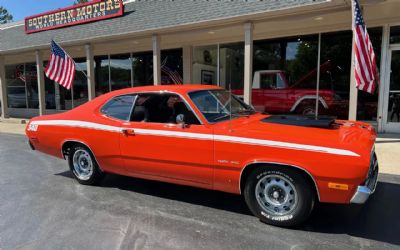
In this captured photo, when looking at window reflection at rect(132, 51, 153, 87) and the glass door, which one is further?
window reflection at rect(132, 51, 153, 87)

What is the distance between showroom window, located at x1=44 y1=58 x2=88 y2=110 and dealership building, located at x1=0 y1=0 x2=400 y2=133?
1610mm

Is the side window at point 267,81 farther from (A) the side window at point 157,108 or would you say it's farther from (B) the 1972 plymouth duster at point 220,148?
A: (A) the side window at point 157,108

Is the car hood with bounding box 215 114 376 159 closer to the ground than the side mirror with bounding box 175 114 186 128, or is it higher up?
closer to the ground

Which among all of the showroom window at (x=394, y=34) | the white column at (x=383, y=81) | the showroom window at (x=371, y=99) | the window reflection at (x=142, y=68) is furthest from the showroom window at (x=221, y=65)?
the showroom window at (x=394, y=34)

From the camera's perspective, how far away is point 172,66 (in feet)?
47.2

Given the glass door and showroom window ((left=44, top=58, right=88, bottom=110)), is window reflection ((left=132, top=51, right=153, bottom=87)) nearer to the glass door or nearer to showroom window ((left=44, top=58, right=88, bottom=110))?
showroom window ((left=44, top=58, right=88, bottom=110))

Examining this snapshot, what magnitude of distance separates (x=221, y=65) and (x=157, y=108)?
870cm

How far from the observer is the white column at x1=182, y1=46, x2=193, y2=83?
44.8 ft

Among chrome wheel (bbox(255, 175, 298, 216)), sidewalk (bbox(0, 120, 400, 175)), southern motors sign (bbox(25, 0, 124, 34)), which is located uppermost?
southern motors sign (bbox(25, 0, 124, 34))

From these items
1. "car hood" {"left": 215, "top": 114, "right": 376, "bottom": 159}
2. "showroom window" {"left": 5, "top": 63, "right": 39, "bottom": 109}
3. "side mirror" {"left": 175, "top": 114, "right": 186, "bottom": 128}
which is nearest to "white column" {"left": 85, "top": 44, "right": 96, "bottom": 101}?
"showroom window" {"left": 5, "top": 63, "right": 39, "bottom": 109}

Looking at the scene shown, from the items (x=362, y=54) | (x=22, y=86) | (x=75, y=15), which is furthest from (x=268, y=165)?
(x=22, y=86)

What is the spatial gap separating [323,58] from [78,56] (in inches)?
504

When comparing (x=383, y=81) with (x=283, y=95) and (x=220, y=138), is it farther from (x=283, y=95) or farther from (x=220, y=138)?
(x=220, y=138)

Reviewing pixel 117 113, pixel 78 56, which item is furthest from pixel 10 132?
pixel 117 113
